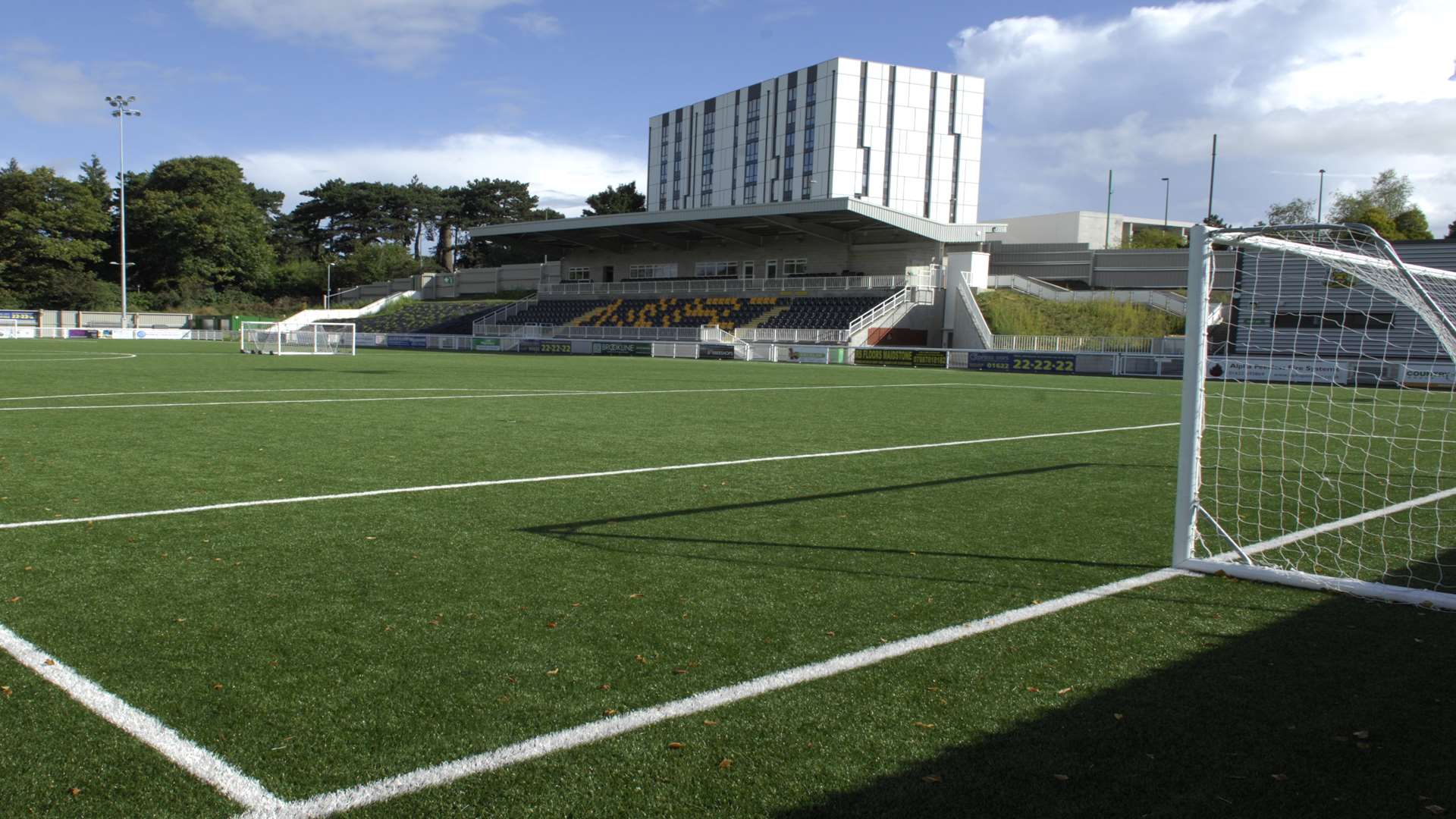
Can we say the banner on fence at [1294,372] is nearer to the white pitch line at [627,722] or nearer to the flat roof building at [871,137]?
the white pitch line at [627,722]

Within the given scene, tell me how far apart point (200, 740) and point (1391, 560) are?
6.53 meters

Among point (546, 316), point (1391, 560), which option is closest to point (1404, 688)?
point (1391, 560)

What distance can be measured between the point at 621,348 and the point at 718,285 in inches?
449

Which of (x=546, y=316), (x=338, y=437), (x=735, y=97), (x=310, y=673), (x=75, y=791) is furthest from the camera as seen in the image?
(x=735, y=97)

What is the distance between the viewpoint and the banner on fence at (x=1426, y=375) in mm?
19547

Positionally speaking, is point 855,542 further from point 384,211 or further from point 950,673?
point 384,211

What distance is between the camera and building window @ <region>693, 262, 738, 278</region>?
60438 mm

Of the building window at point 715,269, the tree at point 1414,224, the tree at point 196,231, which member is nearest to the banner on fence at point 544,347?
the building window at point 715,269

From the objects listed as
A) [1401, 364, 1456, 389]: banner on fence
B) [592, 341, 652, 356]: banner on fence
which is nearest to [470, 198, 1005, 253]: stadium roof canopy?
[592, 341, 652, 356]: banner on fence

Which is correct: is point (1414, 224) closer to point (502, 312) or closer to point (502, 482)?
point (502, 312)

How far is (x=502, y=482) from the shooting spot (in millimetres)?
8062

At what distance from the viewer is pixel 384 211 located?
335 feet

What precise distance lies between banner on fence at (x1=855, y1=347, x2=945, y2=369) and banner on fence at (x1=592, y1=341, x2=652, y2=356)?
1110 cm

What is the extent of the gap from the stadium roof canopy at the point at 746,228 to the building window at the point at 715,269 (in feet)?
4.73
